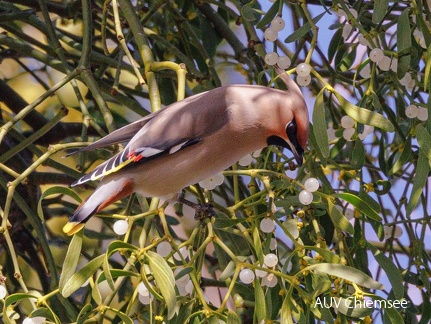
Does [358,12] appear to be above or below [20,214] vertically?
above

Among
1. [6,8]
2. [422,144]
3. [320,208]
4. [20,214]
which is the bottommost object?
[20,214]

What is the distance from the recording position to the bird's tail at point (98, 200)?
95 centimetres

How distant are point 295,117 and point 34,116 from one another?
0.73m

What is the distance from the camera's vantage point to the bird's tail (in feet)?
3.13

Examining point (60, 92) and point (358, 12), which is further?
point (60, 92)

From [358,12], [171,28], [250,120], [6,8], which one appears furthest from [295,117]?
[6,8]

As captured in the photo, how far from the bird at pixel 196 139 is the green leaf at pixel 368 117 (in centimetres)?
7

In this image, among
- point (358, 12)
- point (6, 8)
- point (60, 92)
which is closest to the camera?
point (358, 12)

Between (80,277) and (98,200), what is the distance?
0.13 metres

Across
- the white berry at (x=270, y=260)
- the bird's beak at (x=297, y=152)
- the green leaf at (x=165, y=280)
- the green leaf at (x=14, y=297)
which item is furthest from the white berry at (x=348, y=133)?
the green leaf at (x=14, y=297)

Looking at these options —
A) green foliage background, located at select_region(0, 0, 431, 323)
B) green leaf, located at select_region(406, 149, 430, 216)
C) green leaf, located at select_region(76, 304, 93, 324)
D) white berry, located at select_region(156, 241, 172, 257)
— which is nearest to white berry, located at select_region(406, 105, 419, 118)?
green foliage background, located at select_region(0, 0, 431, 323)

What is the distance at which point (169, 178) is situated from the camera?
104 centimetres

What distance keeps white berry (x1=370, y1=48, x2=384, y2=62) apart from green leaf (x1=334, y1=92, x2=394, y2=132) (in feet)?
0.31

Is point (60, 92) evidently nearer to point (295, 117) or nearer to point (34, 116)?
point (34, 116)
